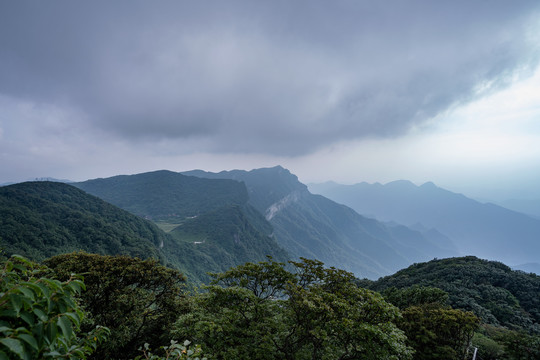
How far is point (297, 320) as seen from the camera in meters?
9.55

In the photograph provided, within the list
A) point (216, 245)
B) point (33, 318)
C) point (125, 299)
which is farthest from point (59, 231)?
point (33, 318)

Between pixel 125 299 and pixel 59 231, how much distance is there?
101081mm

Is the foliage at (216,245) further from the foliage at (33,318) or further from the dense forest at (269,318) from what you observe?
the foliage at (33,318)

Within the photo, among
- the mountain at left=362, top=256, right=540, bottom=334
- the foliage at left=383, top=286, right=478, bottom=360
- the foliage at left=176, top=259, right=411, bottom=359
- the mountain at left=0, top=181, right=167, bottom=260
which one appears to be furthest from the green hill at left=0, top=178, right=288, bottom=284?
the mountain at left=362, top=256, right=540, bottom=334

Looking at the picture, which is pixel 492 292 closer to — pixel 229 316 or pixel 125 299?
pixel 229 316

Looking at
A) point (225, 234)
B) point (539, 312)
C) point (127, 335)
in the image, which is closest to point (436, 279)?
point (539, 312)


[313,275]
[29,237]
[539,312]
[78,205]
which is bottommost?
[29,237]

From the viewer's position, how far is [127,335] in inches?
530

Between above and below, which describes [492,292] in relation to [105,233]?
above

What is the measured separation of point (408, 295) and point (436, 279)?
27.4 metres

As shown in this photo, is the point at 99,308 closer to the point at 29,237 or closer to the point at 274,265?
the point at 274,265

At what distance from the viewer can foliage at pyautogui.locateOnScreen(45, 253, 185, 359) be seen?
13227mm

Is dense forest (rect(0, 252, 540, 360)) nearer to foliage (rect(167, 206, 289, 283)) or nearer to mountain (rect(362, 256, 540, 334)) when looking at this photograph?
mountain (rect(362, 256, 540, 334))

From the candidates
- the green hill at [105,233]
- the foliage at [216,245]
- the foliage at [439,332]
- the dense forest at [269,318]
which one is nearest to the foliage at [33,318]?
the dense forest at [269,318]
